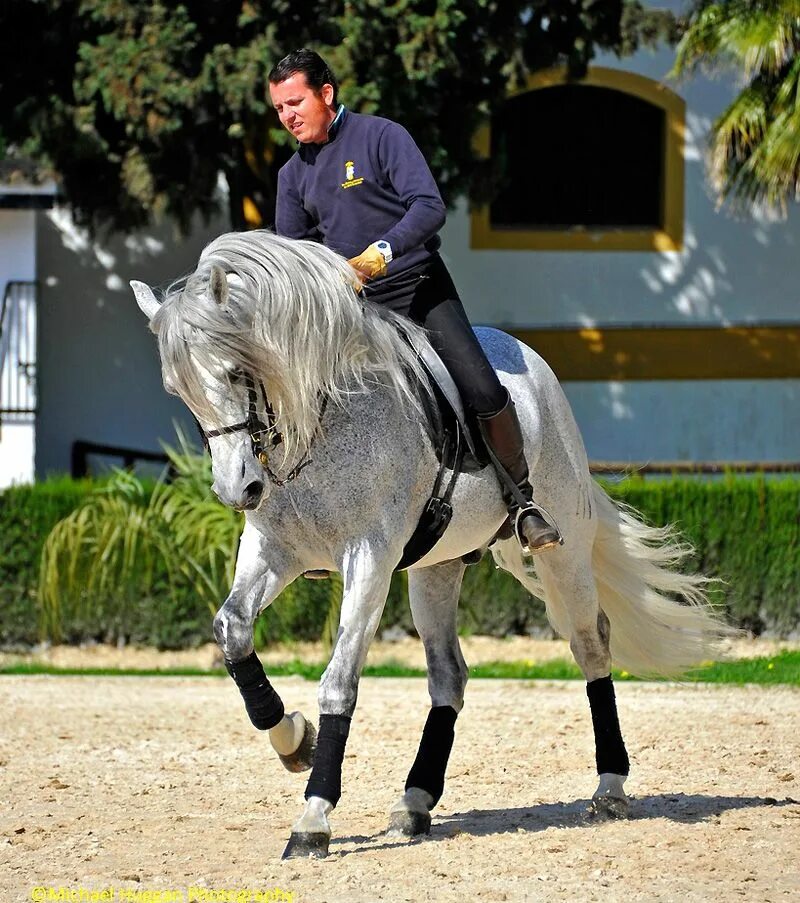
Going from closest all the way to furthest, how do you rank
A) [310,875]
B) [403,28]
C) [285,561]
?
1. [310,875]
2. [285,561]
3. [403,28]

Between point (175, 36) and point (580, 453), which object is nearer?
point (580, 453)

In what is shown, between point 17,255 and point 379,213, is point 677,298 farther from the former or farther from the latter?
point 379,213

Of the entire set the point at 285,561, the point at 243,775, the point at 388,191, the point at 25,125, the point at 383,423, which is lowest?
the point at 243,775

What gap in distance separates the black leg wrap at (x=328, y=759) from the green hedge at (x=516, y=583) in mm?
7391

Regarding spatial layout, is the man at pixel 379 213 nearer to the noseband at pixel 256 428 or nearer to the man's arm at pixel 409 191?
the man's arm at pixel 409 191

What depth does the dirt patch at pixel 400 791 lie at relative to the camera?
16.4 ft

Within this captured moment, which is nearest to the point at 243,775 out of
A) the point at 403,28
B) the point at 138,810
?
the point at 138,810

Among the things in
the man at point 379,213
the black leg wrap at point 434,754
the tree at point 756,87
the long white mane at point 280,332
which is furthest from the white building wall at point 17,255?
the long white mane at point 280,332

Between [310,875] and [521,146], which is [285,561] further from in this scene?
[521,146]

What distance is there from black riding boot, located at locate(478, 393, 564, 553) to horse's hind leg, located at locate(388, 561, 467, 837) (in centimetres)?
41

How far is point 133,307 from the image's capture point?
17781 millimetres

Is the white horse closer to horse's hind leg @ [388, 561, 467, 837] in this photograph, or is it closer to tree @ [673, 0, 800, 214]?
horse's hind leg @ [388, 561, 467, 837]

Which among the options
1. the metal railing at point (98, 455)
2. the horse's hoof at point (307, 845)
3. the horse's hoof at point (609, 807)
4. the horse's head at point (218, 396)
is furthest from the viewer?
the metal railing at point (98, 455)

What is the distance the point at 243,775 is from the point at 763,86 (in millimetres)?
9669
